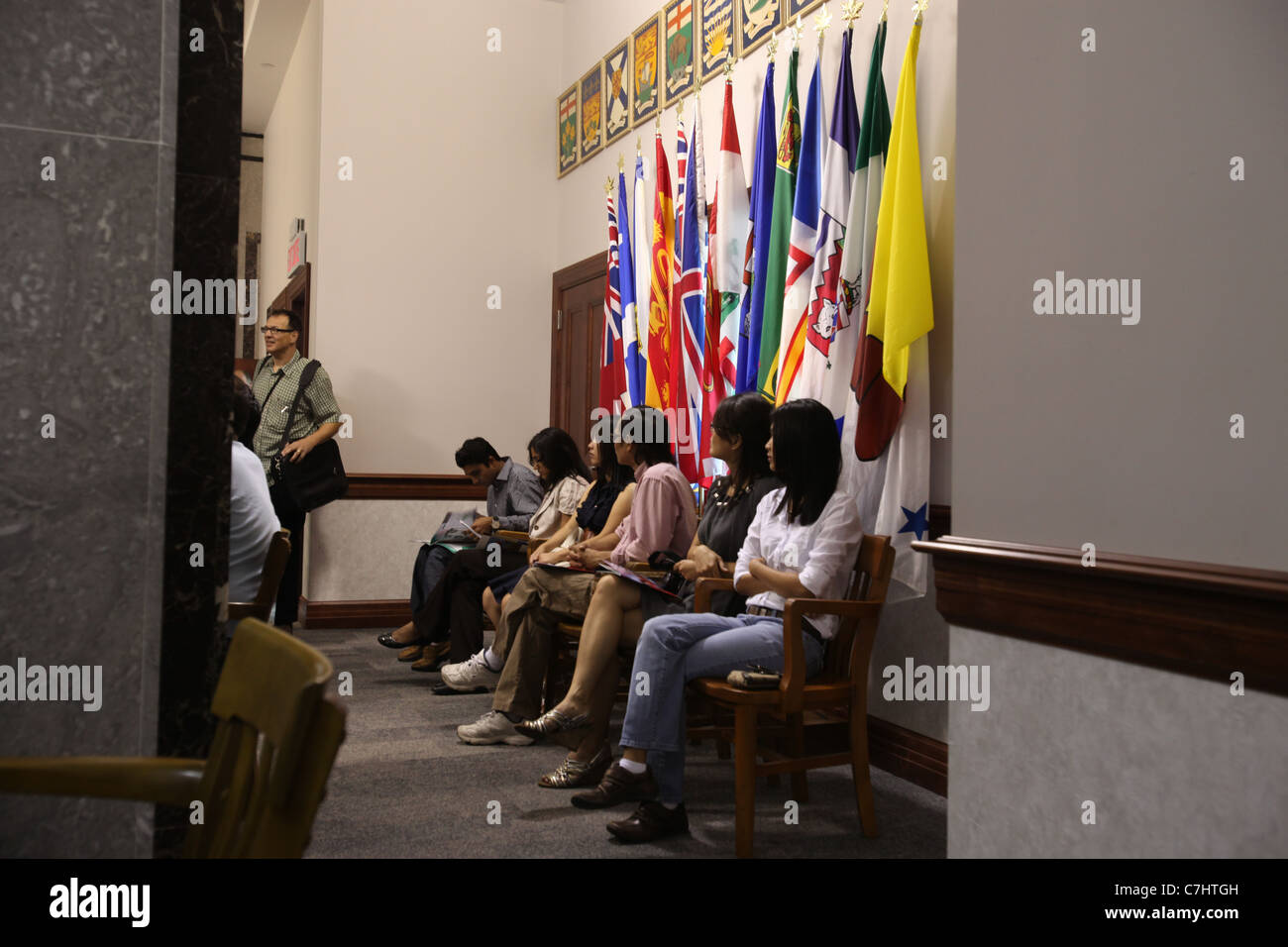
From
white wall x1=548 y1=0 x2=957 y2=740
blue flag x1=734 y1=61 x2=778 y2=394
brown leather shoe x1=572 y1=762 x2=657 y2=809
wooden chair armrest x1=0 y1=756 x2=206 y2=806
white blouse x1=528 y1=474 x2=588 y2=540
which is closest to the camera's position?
wooden chair armrest x1=0 y1=756 x2=206 y2=806

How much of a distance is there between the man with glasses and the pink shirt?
2533 mm

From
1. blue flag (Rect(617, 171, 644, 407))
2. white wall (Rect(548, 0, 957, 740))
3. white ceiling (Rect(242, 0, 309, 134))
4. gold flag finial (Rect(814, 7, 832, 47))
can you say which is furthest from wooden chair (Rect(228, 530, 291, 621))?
white ceiling (Rect(242, 0, 309, 134))

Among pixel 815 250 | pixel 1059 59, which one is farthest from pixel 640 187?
pixel 1059 59

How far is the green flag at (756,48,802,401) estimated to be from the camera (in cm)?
394

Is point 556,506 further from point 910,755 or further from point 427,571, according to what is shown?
point 910,755

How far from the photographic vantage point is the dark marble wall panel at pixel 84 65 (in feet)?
5.12

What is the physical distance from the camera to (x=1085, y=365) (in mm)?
1699

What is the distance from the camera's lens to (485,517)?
5.14m

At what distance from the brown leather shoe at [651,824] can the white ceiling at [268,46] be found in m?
5.02

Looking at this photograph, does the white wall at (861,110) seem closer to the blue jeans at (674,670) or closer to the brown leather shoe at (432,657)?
the blue jeans at (674,670)

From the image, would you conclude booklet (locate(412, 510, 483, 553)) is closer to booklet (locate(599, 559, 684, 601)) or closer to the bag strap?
the bag strap

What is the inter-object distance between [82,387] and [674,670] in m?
1.64
